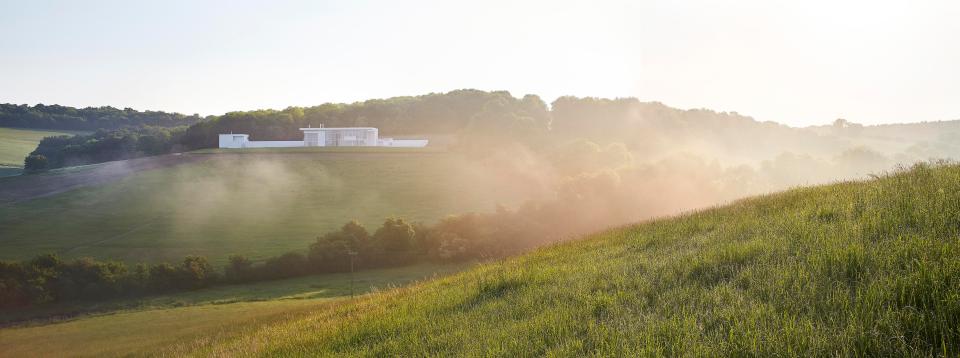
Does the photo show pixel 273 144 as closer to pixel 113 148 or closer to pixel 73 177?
pixel 113 148

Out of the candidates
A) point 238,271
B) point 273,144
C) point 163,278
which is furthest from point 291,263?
point 273,144

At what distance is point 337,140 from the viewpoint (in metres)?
132

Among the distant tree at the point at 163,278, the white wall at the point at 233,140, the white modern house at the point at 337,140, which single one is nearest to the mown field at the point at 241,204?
the distant tree at the point at 163,278

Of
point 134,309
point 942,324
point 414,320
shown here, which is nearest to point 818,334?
point 942,324

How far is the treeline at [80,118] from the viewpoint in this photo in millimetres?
173750

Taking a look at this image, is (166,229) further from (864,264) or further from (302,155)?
(864,264)

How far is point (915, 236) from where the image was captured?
731 centimetres

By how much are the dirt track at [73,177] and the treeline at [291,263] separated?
35.2 metres

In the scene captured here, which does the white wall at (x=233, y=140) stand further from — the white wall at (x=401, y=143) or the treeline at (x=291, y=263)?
the treeline at (x=291, y=263)

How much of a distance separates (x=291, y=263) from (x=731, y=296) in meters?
70.4

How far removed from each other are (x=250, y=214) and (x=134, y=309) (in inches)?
1206


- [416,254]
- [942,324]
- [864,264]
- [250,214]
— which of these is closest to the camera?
[942,324]

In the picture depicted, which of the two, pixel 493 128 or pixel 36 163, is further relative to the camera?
pixel 493 128

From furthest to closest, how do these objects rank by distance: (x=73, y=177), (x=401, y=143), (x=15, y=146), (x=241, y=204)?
(x=15, y=146), (x=401, y=143), (x=73, y=177), (x=241, y=204)
